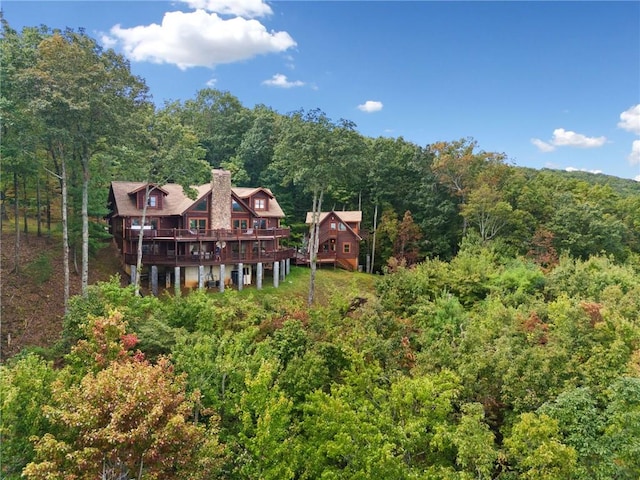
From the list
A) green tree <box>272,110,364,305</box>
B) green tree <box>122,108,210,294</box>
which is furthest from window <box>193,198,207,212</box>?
green tree <box>272,110,364,305</box>

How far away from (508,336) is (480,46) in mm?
19059

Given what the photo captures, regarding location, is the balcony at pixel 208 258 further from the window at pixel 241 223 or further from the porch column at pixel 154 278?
the window at pixel 241 223

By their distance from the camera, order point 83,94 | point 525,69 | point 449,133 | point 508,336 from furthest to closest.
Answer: point 449,133 < point 525,69 < point 83,94 < point 508,336

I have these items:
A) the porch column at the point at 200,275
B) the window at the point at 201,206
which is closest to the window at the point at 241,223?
the window at the point at 201,206

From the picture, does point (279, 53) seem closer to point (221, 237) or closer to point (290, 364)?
point (221, 237)

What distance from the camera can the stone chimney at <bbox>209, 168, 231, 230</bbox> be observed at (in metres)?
30.1

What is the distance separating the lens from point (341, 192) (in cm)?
4691

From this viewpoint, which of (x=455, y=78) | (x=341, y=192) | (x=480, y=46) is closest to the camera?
(x=480, y=46)

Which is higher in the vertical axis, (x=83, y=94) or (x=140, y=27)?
(x=140, y=27)

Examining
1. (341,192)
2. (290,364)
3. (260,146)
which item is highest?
(260,146)

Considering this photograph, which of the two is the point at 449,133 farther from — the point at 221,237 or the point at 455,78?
the point at 221,237

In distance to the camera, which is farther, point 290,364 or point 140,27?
point 140,27

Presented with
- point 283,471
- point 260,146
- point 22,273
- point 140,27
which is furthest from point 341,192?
point 283,471

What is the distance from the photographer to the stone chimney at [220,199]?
30.1 metres
